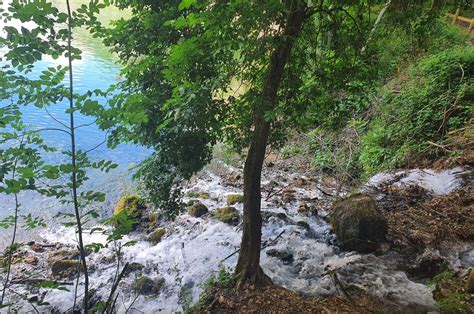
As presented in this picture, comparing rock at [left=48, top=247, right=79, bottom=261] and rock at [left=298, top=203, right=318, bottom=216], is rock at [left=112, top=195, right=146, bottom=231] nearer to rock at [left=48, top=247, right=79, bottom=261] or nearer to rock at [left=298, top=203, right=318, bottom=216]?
rock at [left=48, top=247, right=79, bottom=261]

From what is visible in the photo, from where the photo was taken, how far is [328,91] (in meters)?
3.88

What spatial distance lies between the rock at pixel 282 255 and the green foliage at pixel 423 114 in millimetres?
3609

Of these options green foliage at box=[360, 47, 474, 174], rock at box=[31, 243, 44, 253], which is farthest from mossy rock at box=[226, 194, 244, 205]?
rock at box=[31, 243, 44, 253]

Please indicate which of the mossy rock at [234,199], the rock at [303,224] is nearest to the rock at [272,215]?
the rock at [303,224]

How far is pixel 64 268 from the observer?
236 inches

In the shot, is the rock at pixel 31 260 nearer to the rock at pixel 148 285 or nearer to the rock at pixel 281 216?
the rock at pixel 148 285

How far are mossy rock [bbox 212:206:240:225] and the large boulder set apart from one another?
2.23 metres

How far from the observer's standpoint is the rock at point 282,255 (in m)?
5.47

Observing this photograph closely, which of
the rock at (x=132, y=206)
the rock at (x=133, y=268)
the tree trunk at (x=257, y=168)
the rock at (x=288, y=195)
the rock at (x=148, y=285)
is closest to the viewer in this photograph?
the tree trunk at (x=257, y=168)

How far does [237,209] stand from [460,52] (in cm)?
685

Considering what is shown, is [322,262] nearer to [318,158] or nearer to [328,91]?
[328,91]

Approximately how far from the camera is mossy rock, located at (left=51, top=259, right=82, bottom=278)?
590 cm

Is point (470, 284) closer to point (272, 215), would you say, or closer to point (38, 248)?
point (272, 215)

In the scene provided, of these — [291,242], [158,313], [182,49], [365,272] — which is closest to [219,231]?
[291,242]
